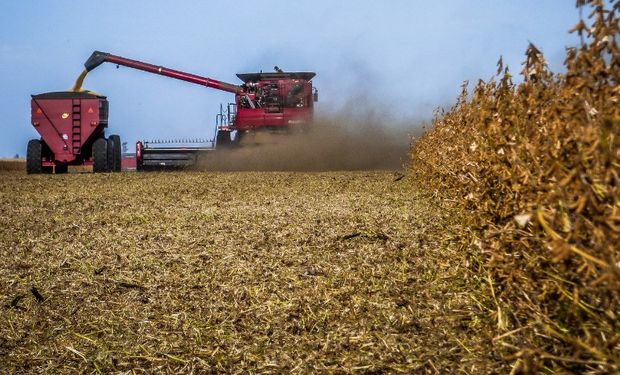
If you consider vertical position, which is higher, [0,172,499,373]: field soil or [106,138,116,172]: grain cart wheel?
[106,138,116,172]: grain cart wheel

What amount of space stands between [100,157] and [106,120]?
71.1 inches

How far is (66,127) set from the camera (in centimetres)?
2303

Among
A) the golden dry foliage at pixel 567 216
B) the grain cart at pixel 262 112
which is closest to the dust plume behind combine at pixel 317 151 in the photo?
the grain cart at pixel 262 112

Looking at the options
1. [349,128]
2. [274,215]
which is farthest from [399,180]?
[349,128]

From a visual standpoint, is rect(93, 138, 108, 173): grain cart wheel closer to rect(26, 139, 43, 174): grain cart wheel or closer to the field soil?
rect(26, 139, 43, 174): grain cart wheel

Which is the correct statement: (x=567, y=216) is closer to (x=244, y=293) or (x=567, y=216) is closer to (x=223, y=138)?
(x=244, y=293)

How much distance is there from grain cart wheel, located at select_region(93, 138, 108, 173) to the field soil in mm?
14130

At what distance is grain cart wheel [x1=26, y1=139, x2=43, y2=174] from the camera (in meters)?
23.0

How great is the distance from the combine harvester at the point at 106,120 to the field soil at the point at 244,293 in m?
14.8

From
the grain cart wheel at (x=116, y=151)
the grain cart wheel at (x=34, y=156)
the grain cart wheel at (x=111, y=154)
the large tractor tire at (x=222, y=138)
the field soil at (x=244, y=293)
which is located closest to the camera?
the field soil at (x=244, y=293)

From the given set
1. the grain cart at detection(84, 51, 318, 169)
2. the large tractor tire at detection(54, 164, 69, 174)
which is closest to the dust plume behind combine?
the grain cart at detection(84, 51, 318, 169)

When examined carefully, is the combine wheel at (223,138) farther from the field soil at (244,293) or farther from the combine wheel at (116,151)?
the field soil at (244,293)

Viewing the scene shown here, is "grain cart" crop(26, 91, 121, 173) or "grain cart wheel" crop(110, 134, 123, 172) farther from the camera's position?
"grain cart wheel" crop(110, 134, 123, 172)

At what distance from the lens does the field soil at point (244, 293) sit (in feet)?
13.8
